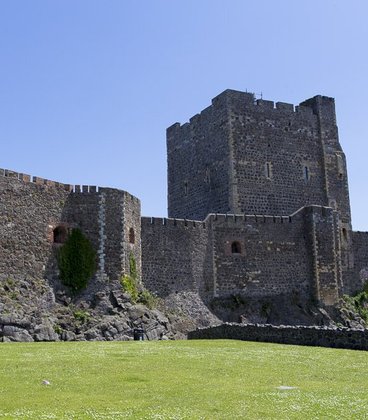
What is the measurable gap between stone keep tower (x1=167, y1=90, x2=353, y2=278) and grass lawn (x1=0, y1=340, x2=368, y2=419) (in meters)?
21.8

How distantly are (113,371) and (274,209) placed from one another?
2782cm

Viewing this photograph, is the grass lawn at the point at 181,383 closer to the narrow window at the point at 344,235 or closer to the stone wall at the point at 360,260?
the stone wall at the point at 360,260

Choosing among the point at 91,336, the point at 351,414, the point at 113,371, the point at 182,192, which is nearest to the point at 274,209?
the point at 182,192


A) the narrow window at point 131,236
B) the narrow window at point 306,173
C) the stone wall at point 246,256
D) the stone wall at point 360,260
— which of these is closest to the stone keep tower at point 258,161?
the narrow window at point 306,173

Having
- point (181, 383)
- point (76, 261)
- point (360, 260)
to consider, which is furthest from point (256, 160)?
point (181, 383)

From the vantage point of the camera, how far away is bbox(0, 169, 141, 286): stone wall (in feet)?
91.2

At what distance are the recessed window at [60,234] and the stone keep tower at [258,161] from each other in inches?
523

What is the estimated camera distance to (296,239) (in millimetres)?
38312

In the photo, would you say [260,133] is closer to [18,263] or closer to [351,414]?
[18,263]

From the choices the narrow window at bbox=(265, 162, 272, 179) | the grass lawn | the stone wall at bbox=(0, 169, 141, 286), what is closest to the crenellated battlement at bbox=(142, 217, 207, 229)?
the stone wall at bbox=(0, 169, 141, 286)

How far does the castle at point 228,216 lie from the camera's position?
29.0 meters

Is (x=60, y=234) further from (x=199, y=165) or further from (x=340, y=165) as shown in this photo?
(x=340, y=165)

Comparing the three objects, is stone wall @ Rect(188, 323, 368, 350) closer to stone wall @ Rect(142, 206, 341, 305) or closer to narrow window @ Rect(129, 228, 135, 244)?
narrow window @ Rect(129, 228, 135, 244)

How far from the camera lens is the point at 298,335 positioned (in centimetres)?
2330
